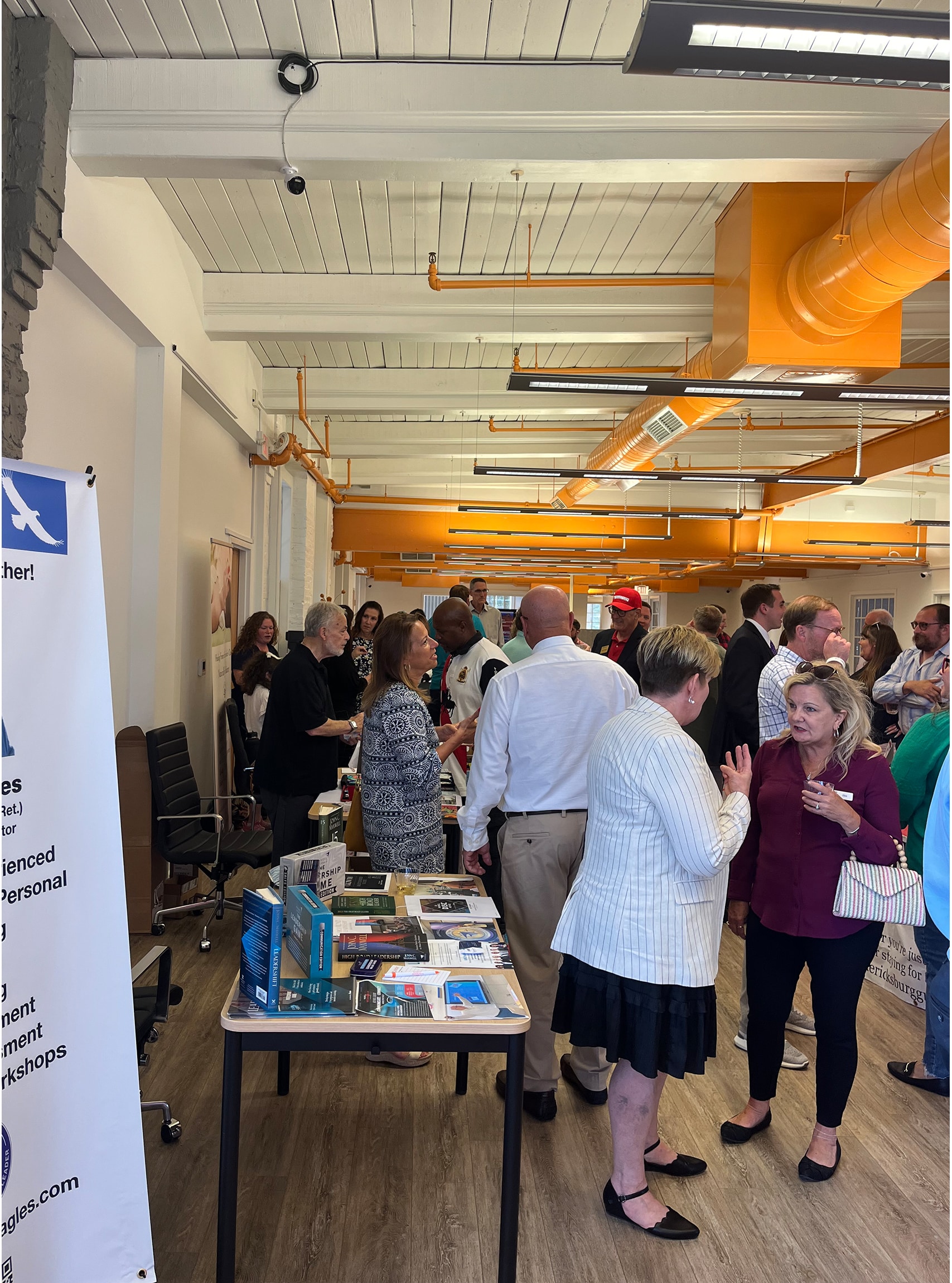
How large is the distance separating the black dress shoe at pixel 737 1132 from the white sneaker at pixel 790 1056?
0.54m

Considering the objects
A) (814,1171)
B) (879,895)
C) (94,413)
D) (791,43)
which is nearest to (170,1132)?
(814,1171)

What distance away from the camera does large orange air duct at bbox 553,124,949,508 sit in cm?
360

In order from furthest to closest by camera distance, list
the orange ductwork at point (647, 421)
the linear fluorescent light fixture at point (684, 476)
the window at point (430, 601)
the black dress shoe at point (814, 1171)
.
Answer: the window at point (430, 601) < the linear fluorescent light fixture at point (684, 476) < the orange ductwork at point (647, 421) < the black dress shoe at point (814, 1171)

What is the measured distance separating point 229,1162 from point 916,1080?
2.78 metres

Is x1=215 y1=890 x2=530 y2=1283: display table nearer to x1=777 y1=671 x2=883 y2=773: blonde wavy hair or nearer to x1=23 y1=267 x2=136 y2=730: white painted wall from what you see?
x1=777 y1=671 x2=883 y2=773: blonde wavy hair

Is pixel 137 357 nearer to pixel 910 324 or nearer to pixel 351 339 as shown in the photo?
pixel 351 339

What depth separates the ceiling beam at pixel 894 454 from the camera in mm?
8898

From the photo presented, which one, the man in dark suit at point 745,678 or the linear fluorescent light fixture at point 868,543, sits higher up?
the linear fluorescent light fixture at point 868,543

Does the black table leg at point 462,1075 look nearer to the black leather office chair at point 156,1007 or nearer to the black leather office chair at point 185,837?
the black leather office chair at point 156,1007

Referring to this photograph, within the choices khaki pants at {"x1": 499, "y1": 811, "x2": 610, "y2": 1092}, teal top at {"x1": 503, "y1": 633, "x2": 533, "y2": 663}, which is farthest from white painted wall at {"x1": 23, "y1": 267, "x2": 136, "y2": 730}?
teal top at {"x1": 503, "y1": 633, "x2": 533, "y2": 663}

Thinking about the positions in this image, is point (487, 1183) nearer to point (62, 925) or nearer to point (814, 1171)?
point (814, 1171)

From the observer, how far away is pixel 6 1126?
187cm

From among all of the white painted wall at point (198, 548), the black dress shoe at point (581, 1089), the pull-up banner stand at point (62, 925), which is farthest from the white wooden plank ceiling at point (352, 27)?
the black dress shoe at point (581, 1089)

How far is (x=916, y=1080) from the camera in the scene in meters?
3.67
